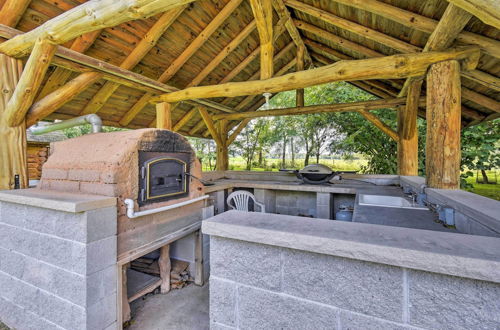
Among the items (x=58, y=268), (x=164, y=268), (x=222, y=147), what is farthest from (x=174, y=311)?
(x=222, y=147)

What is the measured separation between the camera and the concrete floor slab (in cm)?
210

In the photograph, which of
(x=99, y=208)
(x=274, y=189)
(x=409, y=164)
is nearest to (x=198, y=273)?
(x=99, y=208)

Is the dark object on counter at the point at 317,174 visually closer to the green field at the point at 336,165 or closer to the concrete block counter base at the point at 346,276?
the concrete block counter base at the point at 346,276

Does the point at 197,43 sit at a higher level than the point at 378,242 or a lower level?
higher

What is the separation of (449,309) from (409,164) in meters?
4.84

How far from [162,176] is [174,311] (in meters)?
1.36

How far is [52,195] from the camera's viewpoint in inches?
76.4

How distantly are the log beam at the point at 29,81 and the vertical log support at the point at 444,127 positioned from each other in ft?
13.7

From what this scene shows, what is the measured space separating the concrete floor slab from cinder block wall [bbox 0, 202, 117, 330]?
424 millimetres

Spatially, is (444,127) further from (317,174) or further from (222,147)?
(222,147)

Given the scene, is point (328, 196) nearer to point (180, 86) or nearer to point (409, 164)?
point (409, 164)

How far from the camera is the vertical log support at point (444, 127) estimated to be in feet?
8.17

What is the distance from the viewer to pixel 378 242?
3.11 feet

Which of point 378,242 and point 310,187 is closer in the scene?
point 378,242
